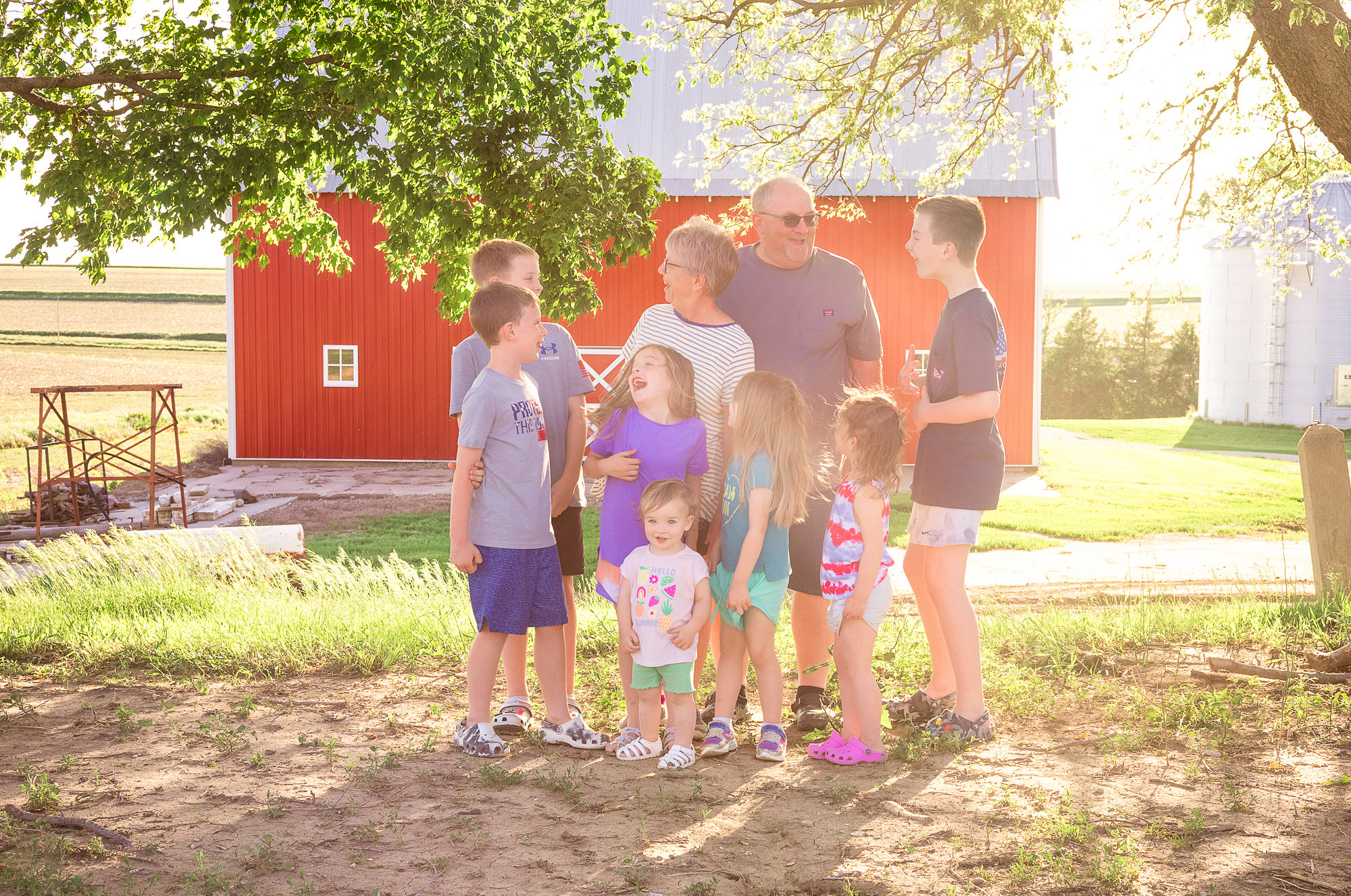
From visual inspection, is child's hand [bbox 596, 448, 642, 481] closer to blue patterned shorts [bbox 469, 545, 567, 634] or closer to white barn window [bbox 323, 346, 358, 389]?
blue patterned shorts [bbox 469, 545, 567, 634]

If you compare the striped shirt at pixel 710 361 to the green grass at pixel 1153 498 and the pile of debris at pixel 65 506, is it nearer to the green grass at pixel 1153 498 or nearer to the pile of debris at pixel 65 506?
the green grass at pixel 1153 498

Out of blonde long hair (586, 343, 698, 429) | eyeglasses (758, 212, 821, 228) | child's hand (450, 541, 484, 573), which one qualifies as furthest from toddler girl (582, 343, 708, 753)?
eyeglasses (758, 212, 821, 228)

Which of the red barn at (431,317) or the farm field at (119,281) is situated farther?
the farm field at (119,281)

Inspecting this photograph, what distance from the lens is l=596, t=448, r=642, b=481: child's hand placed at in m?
3.61

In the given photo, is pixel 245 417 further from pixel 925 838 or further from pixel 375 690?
pixel 925 838

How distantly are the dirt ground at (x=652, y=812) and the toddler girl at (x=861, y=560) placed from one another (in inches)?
6.5

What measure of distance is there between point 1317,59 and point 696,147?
1197 centimetres

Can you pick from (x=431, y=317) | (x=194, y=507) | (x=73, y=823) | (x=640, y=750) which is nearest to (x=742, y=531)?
(x=640, y=750)

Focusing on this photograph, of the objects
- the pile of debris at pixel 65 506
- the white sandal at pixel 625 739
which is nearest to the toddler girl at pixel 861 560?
the white sandal at pixel 625 739

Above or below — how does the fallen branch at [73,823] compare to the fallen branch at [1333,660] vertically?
below

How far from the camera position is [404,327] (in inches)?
638

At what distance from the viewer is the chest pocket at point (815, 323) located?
4.01 meters

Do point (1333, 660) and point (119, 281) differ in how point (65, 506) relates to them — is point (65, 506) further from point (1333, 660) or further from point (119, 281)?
point (119, 281)

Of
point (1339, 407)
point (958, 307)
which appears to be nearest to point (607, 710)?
point (958, 307)
